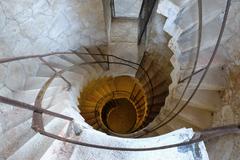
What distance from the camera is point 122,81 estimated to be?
686cm

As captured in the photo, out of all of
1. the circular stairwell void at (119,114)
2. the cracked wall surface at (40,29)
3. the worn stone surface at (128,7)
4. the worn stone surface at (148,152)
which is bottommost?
the circular stairwell void at (119,114)

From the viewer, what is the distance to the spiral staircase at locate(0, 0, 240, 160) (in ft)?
8.73

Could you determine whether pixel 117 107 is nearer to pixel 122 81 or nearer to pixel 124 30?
pixel 122 81

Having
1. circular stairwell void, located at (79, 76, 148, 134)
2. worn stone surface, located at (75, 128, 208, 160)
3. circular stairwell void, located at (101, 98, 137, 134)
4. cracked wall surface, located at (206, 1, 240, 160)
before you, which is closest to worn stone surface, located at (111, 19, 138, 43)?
circular stairwell void, located at (79, 76, 148, 134)

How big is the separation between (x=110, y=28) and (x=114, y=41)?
264 millimetres

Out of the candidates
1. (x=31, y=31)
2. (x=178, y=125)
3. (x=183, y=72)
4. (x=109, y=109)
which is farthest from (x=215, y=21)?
(x=109, y=109)

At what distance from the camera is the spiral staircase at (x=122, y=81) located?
2.66 m

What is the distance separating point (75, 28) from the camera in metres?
4.81

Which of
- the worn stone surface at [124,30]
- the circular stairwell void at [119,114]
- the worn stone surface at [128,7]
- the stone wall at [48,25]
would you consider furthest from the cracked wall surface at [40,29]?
the circular stairwell void at [119,114]

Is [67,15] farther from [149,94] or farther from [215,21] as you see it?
[149,94]

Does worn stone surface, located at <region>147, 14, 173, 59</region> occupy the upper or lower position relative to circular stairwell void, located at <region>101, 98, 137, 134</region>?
upper

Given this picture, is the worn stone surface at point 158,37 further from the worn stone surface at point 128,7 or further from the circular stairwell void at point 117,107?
the circular stairwell void at point 117,107

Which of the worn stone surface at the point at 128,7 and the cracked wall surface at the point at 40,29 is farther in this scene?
the worn stone surface at the point at 128,7

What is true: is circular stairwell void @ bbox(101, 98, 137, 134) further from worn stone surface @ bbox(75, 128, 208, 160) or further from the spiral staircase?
worn stone surface @ bbox(75, 128, 208, 160)
